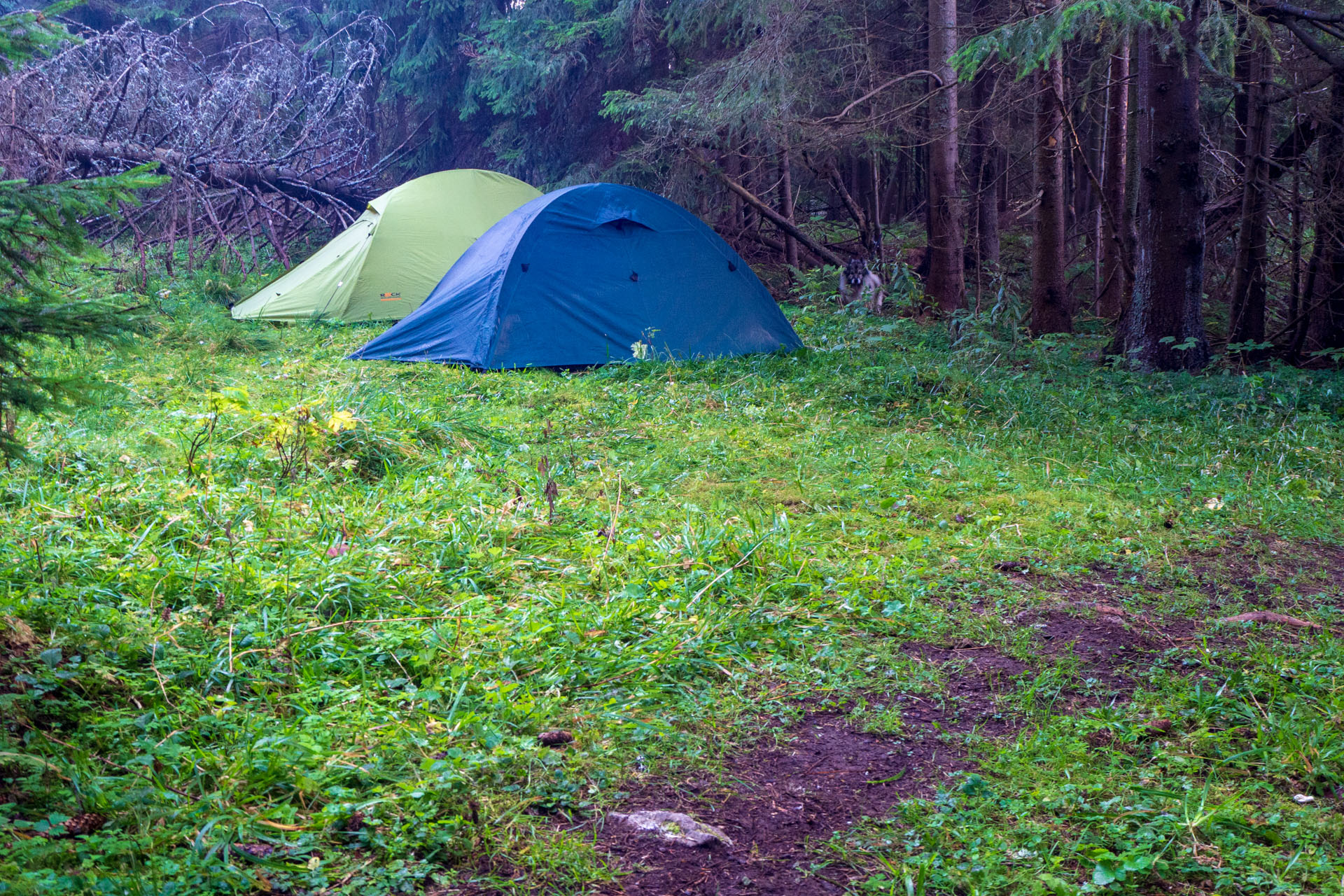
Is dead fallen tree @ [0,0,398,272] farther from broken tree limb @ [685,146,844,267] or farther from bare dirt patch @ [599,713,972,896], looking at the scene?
bare dirt patch @ [599,713,972,896]

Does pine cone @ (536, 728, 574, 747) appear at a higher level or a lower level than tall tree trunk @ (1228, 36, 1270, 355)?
lower

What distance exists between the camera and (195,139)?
12781mm

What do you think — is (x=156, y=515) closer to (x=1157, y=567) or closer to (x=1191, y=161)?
(x=1157, y=567)

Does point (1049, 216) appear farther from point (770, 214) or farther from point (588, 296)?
point (588, 296)

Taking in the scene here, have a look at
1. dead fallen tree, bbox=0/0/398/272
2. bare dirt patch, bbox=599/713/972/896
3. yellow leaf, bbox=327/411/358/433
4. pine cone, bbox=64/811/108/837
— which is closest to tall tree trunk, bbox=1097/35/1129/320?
yellow leaf, bbox=327/411/358/433

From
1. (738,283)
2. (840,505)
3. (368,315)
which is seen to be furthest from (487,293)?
(840,505)

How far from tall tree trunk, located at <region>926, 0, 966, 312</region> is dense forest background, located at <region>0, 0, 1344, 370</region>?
0.04 m

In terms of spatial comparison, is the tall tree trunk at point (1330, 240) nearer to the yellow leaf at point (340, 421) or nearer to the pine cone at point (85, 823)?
the yellow leaf at point (340, 421)

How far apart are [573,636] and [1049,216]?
29.9 feet

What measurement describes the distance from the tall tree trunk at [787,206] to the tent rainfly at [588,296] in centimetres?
471

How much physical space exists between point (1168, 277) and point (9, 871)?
8.80 m

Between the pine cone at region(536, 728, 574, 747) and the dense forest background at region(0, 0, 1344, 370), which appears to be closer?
the pine cone at region(536, 728, 574, 747)

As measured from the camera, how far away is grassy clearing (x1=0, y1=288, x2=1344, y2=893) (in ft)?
6.82

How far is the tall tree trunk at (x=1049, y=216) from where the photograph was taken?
10234 mm
